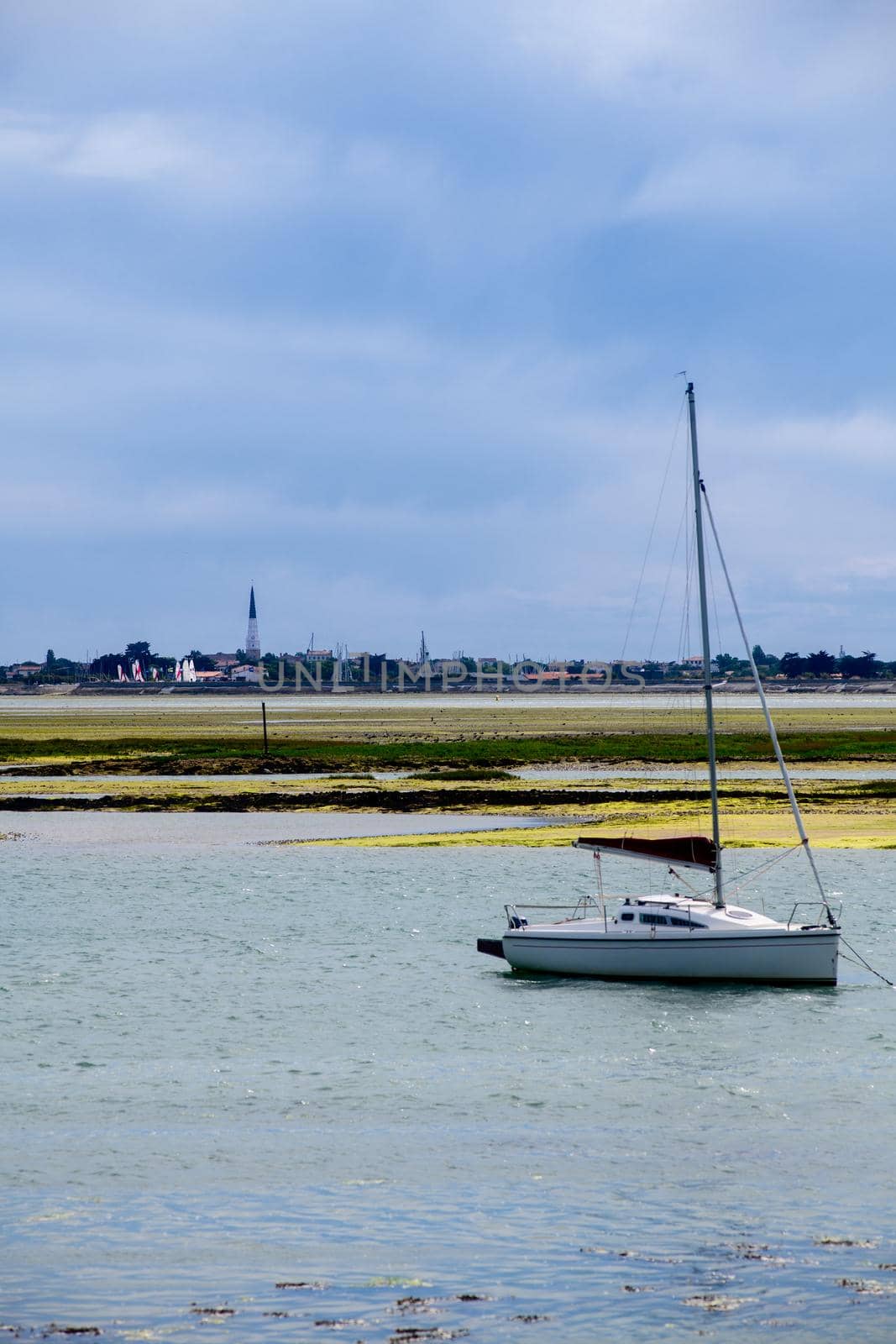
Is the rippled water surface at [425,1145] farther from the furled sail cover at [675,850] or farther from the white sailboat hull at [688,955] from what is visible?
the furled sail cover at [675,850]

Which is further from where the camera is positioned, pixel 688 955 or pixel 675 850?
pixel 675 850

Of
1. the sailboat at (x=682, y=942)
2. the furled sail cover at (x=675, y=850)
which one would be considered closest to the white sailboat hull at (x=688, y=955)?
the sailboat at (x=682, y=942)

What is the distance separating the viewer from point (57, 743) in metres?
127

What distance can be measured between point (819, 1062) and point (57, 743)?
109 m

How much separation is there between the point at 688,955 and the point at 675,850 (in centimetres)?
297

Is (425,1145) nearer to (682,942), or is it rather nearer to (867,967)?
(682,942)

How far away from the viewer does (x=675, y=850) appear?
33.8 metres

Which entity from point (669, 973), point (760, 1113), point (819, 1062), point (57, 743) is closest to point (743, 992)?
point (669, 973)

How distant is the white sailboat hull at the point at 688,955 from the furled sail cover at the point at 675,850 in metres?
2.25

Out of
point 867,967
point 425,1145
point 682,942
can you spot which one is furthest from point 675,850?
point 425,1145

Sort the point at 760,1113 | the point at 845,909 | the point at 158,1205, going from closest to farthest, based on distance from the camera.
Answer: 1. the point at 158,1205
2. the point at 760,1113
3. the point at 845,909

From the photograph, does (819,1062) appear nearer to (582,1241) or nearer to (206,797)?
(582,1241)

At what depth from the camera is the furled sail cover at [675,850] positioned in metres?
33.4

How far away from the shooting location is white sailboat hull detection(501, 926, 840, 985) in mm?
31109
